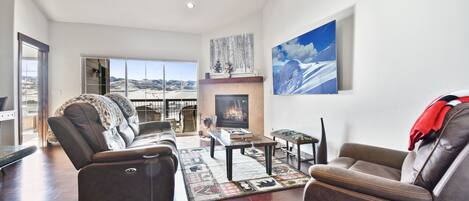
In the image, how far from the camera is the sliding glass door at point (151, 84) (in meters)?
4.84

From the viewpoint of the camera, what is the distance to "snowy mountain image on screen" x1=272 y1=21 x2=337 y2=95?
2.79 metres

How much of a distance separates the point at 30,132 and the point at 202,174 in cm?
363

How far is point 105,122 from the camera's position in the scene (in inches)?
77.6

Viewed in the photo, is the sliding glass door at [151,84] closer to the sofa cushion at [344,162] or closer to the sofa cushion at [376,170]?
the sofa cushion at [344,162]

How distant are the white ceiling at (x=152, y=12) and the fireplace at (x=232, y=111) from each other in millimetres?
1791

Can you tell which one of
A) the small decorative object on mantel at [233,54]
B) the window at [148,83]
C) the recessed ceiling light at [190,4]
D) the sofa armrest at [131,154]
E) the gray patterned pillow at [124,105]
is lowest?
the sofa armrest at [131,154]

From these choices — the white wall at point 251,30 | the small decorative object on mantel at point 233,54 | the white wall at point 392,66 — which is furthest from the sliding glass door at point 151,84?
the white wall at point 392,66

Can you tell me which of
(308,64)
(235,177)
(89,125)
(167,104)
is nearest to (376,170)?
(235,177)

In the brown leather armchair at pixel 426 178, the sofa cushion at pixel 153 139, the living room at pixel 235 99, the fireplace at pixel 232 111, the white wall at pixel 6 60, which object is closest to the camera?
the brown leather armchair at pixel 426 178

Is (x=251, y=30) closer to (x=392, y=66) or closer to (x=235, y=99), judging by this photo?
(x=235, y=99)

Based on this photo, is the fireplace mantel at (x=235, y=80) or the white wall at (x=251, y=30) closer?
the fireplace mantel at (x=235, y=80)

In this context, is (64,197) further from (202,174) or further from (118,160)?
(202,174)

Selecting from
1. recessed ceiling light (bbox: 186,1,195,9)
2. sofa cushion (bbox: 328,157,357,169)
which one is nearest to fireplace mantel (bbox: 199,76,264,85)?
recessed ceiling light (bbox: 186,1,195,9)

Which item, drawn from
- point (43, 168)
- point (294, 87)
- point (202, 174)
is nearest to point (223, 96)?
point (294, 87)
